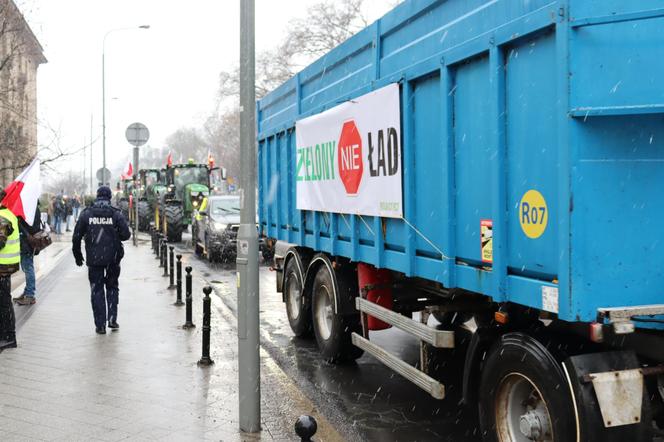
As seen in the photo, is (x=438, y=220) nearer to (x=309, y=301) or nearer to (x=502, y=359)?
(x=502, y=359)

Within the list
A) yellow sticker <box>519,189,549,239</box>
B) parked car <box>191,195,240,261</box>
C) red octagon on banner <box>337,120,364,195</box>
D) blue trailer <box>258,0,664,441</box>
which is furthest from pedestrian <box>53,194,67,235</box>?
yellow sticker <box>519,189,549,239</box>

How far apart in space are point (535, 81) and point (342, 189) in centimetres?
316

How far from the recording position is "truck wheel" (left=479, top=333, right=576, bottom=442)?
3648mm

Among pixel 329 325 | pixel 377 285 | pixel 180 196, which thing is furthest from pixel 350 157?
pixel 180 196

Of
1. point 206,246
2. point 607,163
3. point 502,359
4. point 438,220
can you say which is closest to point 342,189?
point 438,220

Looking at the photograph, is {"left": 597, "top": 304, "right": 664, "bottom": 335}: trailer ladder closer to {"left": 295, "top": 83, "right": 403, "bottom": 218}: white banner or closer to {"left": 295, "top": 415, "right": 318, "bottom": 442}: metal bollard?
{"left": 295, "top": 415, "right": 318, "bottom": 442}: metal bollard

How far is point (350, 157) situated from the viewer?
21.4 feet

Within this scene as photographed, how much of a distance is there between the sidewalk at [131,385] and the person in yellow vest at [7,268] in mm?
241

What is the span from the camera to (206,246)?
19344 mm

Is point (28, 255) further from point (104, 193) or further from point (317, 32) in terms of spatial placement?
point (317, 32)

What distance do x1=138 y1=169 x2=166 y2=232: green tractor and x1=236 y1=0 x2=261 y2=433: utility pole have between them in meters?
25.2

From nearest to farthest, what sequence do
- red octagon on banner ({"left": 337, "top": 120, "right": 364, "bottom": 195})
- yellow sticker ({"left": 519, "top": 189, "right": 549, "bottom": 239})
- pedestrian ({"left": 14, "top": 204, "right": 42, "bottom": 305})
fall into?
yellow sticker ({"left": 519, "top": 189, "right": 549, "bottom": 239}) → red octagon on banner ({"left": 337, "top": 120, "right": 364, "bottom": 195}) → pedestrian ({"left": 14, "top": 204, "right": 42, "bottom": 305})

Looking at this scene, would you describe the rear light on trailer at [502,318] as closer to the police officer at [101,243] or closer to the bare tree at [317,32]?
the police officer at [101,243]

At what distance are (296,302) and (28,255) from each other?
4975 mm
